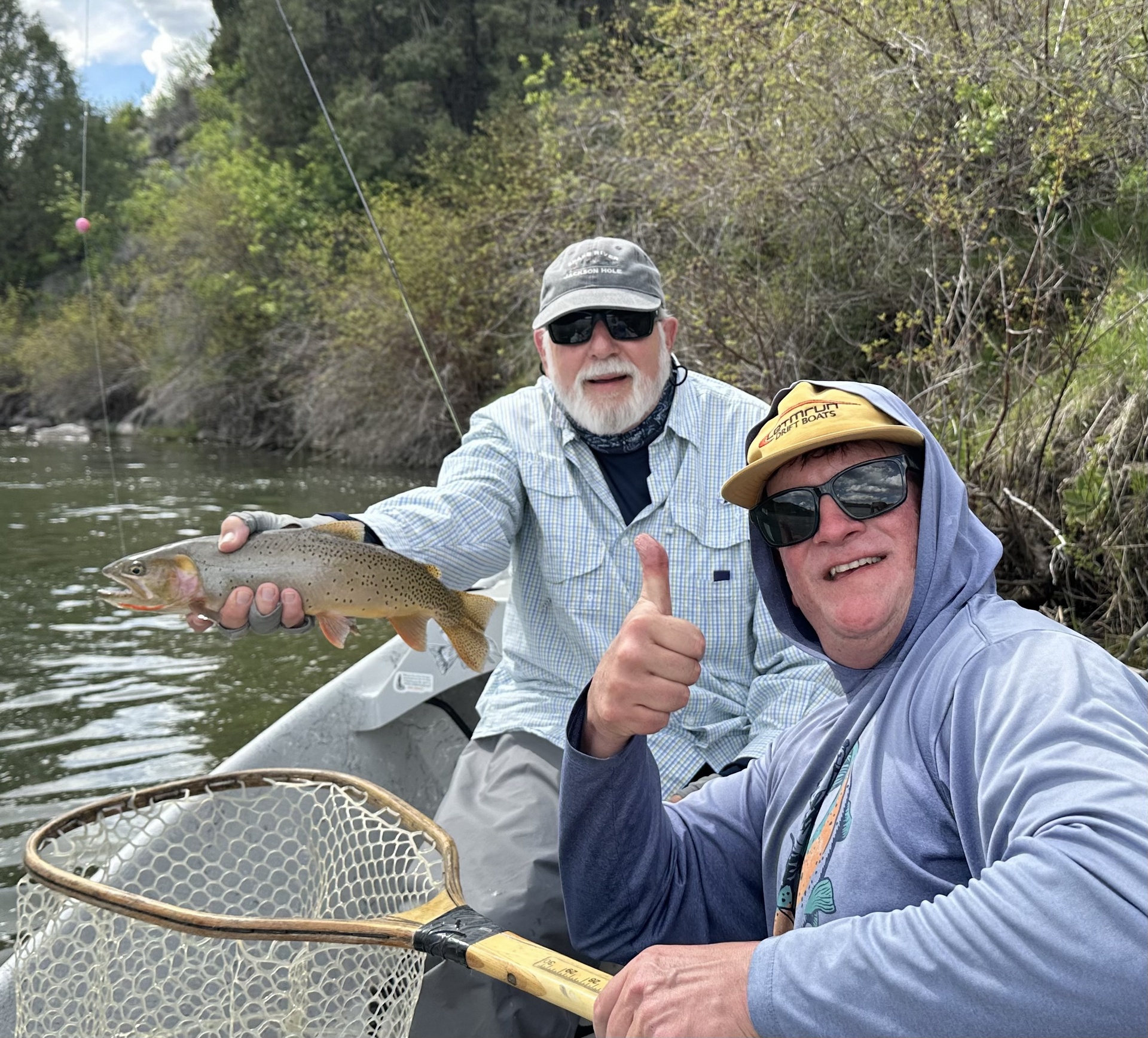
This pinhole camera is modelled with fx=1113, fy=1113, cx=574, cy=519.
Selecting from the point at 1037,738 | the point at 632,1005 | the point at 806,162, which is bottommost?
the point at 632,1005

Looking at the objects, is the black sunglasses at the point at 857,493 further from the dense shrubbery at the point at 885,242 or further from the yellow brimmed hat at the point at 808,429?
the dense shrubbery at the point at 885,242

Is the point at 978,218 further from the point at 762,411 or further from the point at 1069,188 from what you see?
the point at 762,411

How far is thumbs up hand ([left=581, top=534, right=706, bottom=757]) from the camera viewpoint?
65.6 inches

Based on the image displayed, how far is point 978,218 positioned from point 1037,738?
7.24 metres

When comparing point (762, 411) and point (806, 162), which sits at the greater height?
point (806, 162)

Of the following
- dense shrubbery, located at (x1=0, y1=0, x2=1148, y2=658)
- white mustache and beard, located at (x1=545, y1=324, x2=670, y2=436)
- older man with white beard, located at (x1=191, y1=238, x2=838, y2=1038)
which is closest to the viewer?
older man with white beard, located at (x1=191, y1=238, x2=838, y2=1038)

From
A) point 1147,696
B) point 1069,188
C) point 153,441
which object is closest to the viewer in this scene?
point 1147,696

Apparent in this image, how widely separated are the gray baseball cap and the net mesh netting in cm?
147

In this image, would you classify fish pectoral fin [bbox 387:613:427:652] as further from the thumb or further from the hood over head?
the hood over head

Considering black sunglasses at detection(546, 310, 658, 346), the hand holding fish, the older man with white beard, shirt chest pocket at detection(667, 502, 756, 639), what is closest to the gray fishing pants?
the older man with white beard

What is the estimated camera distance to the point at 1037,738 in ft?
4.08

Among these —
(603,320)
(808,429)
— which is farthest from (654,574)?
(603,320)

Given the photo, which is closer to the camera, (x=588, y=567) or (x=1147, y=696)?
(x=1147, y=696)

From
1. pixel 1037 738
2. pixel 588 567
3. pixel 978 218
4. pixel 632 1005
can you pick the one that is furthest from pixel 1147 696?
pixel 978 218
